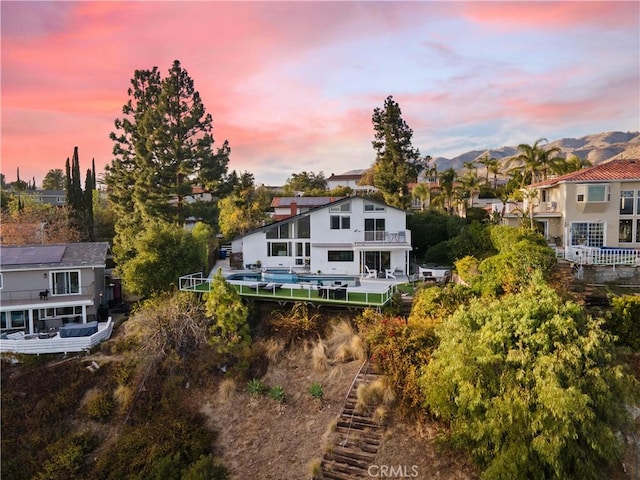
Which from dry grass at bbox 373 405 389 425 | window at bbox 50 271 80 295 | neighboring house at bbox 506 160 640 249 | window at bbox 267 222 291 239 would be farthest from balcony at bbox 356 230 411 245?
window at bbox 50 271 80 295

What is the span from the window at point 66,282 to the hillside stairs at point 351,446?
18.6m

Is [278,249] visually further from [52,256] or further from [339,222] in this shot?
[52,256]

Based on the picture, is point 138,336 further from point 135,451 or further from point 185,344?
point 135,451

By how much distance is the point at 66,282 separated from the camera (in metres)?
24.5

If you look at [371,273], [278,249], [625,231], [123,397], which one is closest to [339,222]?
[371,273]

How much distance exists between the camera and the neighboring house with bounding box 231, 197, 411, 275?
27156 mm

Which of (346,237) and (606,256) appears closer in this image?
(606,256)

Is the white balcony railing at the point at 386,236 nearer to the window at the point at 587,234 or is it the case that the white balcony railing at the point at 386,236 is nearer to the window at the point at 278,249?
the window at the point at 278,249

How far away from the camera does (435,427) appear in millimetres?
14391

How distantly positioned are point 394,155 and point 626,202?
21.7 metres

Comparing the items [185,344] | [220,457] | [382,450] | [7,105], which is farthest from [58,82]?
[382,450]

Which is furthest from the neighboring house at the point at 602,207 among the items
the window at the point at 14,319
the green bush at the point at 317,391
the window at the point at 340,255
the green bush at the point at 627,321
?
the window at the point at 14,319

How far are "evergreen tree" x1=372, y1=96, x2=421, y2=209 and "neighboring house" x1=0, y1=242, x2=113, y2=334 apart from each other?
1065 inches

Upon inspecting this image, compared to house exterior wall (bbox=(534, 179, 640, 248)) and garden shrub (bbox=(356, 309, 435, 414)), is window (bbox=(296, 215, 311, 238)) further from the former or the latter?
house exterior wall (bbox=(534, 179, 640, 248))
